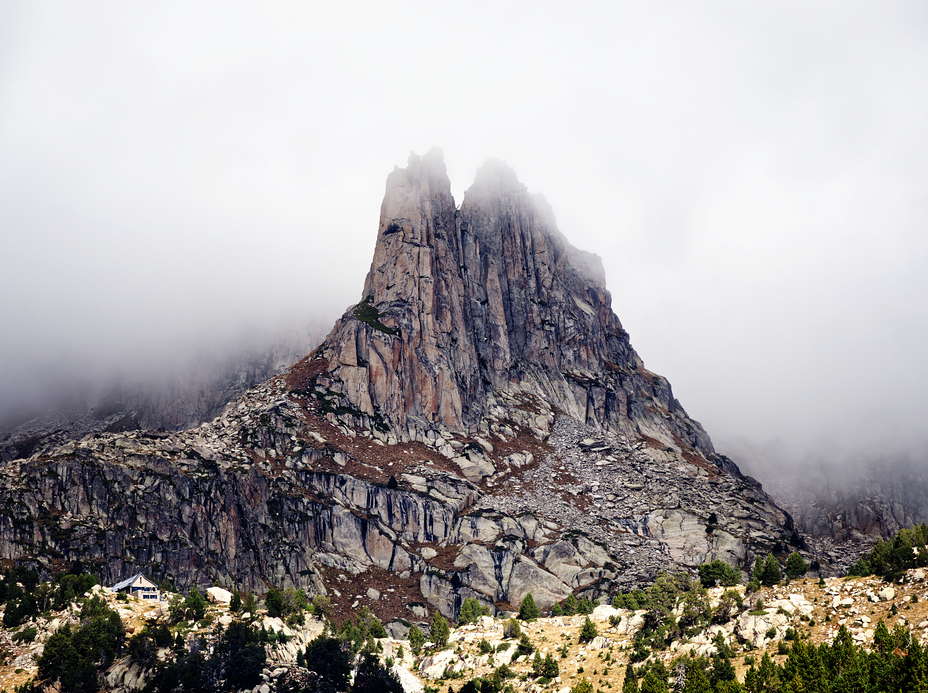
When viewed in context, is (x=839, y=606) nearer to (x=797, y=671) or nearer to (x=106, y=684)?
(x=797, y=671)

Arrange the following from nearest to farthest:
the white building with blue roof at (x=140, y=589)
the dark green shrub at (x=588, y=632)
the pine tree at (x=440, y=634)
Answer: the dark green shrub at (x=588, y=632) < the white building with blue roof at (x=140, y=589) < the pine tree at (x=440, y=634)

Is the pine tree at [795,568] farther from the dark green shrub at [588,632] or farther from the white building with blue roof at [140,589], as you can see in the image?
the white building with blue roof at [140,589]

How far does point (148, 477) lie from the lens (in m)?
186

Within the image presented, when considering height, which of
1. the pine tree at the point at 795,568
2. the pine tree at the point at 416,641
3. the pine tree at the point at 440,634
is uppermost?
the pine tree at the point at 795,568

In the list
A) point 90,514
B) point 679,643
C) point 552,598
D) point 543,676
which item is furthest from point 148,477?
point 679,643

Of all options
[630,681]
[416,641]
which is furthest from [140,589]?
[630,681]

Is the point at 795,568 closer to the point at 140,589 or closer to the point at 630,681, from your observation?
the point at 630,681

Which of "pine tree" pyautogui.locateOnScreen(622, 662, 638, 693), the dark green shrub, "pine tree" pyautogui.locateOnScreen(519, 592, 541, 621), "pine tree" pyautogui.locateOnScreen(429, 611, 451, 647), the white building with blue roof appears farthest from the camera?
"pine tree" pyautogui.locateOnScreen(519, 592, 541, 621)

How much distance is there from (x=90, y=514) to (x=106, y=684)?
71.8m

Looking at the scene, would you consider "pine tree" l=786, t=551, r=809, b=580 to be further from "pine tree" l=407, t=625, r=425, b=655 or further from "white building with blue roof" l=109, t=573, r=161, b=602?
"white building with blue roof" l=109, t=573, r=161, b=602

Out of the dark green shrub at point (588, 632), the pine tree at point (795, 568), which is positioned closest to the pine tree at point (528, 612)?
the dark green shrub at point (588, 632)

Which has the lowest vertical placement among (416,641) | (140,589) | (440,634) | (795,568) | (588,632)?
(416,641)

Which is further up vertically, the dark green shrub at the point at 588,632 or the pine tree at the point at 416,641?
the dark green shrub at the point at 588,632

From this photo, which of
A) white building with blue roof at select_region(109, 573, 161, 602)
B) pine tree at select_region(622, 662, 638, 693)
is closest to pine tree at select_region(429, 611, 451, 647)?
pine tree at select_region(622, 662, 638, 693)
